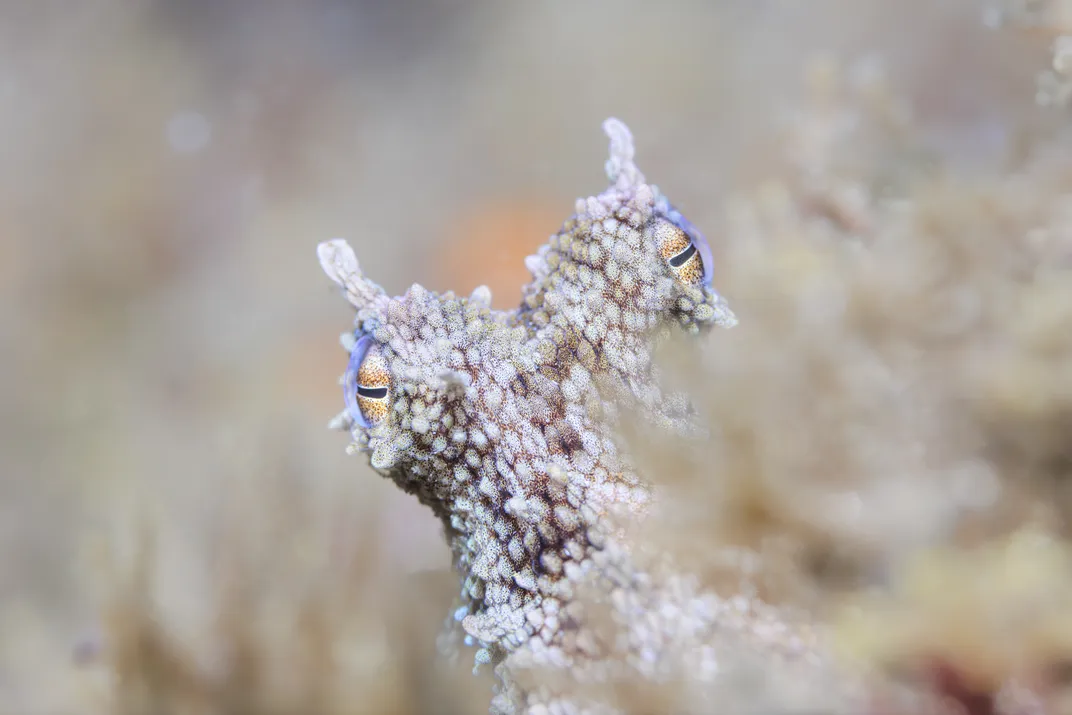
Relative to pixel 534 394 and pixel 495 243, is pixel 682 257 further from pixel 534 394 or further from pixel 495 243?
pixel 495 243

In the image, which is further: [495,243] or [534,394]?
[495,243]

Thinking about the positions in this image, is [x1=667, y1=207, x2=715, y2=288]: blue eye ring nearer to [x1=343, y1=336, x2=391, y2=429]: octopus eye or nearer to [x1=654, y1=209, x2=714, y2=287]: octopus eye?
[x1=654, y1=209, x2=714, y2=287]: octopus eye

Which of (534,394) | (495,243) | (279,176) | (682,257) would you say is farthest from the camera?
(279,176)

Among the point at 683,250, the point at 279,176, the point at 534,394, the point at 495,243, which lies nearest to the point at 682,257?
the point at 683,250

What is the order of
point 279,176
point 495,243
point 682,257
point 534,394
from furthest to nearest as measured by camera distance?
point 279,176 → point 495,243 → point 682,257 → point 534,394

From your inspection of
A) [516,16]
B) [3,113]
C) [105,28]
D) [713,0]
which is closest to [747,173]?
[713,0]

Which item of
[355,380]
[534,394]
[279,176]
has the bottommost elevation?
[534,394]

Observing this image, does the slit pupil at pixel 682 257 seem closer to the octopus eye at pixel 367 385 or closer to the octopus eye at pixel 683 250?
the octopus eye at pixel 683 250

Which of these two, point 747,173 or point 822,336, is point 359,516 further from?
point 747,173

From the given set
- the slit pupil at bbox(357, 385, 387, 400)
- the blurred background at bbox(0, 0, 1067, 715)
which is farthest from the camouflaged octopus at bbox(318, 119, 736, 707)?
the blurred background at bbox(0, 0, 1067, 715)
